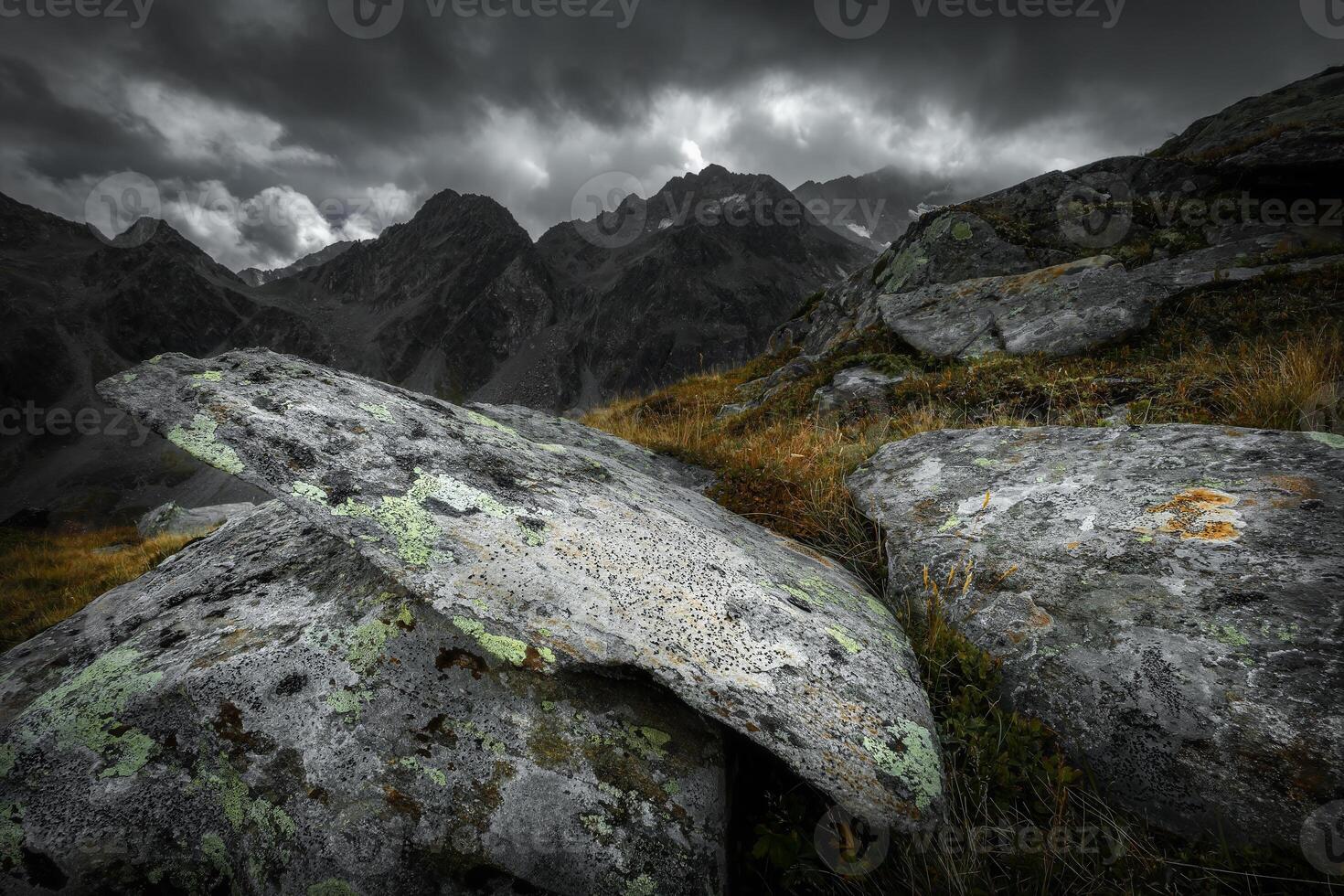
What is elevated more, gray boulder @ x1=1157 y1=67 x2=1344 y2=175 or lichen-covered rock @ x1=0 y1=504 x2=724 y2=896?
gray boulder @ x1=1157 y1=67 x2=1344 y2=175

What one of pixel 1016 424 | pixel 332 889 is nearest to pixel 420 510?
pixel 332 889

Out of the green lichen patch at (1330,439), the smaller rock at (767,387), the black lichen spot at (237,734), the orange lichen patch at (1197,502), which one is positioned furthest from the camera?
the smaller rock at (767,387)

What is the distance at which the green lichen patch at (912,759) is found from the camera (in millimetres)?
2062

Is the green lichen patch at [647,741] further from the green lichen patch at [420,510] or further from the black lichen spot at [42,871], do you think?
the black lichen spot at [42,871]

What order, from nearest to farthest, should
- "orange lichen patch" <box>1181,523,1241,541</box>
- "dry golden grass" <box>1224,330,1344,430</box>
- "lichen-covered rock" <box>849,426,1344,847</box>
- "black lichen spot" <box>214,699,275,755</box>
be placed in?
1. "lichen-covered rock" <box>849,426,1344,847</box>
2. "black lichen spot" <box>214,699,275,755</box>
3. "orange lichen patch" <box>1181,523,1241,541</box>
4. "dry golden grass" <box>1224,330,1344,430</box>

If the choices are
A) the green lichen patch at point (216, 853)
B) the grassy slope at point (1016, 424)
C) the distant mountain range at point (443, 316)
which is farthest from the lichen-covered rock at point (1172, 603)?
the distant mountain range at point (443, 316)

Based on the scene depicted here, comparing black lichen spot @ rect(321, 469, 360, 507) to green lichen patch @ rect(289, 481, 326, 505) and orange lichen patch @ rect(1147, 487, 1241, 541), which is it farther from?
orange lichen patch @ rect(1147, 487, 1241, 541)

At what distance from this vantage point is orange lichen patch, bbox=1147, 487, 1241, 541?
2.89 meters

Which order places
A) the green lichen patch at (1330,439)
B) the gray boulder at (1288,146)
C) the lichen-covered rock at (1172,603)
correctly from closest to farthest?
the lichen-covered rock at (1172,603)
the green lichen patch at (1330,439)
the gray boulder at (1288,146)

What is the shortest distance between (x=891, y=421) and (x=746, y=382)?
30.4ft

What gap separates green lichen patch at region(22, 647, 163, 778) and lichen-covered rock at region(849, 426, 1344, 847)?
4.22m

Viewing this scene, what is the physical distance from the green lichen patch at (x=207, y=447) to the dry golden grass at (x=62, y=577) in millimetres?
4058

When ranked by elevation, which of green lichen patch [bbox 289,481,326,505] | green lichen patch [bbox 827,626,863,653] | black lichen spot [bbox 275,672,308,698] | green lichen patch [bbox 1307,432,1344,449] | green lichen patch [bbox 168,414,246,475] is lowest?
green lichen patch [bbox 827,626,863,653]

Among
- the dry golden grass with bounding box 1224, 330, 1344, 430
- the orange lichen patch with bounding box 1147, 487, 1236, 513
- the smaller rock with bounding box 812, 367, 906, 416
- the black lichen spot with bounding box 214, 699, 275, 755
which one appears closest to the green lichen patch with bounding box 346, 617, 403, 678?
the black lichen spot with bounding box 214, 699, 275, 755
